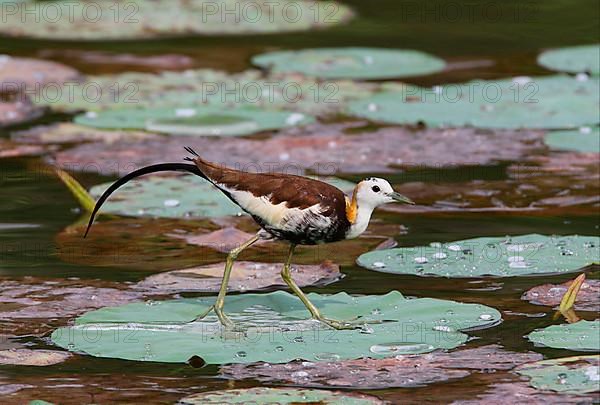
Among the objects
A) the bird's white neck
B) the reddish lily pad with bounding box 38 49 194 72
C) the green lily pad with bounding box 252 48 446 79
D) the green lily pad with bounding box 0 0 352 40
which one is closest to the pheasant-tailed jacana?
the bird's white neck

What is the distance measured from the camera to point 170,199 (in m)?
9.27

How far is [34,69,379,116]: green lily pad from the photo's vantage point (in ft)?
40.3

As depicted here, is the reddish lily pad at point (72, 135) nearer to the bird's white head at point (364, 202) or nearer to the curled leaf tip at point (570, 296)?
the bird's white head at point (364, 202)

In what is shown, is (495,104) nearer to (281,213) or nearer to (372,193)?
(372,193)

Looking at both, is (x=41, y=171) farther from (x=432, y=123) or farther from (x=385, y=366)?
(x=385, y=366)

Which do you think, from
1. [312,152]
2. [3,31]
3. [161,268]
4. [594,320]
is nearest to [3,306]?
[161,268]

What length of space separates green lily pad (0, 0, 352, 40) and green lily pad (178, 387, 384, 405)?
10.3 metres

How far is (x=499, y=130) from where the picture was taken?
1148 centimetres

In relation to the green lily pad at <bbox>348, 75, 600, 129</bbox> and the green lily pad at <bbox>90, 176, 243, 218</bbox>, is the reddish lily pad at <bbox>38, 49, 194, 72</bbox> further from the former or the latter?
the green lily pad at <bbox>90, 176, 243, 218</bbox>

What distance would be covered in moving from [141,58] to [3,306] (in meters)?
7.63

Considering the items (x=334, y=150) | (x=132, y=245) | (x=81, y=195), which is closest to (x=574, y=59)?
(x=334, y=150)

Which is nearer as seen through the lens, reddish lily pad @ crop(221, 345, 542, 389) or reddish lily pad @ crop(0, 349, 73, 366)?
reddish lily pad @ crop(221, 345, 542, 389)

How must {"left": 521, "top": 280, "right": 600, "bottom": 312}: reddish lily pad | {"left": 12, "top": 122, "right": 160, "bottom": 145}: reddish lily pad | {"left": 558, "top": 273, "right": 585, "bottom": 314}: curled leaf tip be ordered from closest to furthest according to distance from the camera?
{"left": 558, "top": 273, "right": 585, "bottom": 314}: curled leaf tip < {"left": 521, "top": 280, "right": 600, "bottom": 312}: reddish lily pad < {"left": 12, "top": 122, "right": 160, "bottom": 145}: reddish lily pad

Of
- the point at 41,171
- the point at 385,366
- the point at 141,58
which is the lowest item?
the point at 385,366
